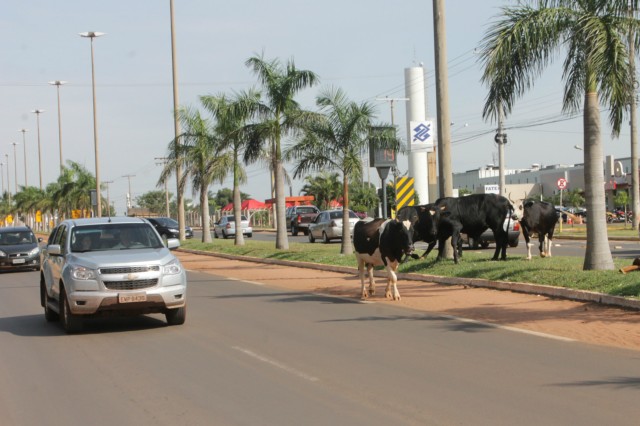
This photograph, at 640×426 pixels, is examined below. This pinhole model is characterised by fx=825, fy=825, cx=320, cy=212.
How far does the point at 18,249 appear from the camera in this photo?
30219 millimetres

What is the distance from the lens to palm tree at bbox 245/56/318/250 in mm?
30359

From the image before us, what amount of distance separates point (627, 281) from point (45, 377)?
997 cm

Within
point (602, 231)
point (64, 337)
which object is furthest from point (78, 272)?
point (602, 231)

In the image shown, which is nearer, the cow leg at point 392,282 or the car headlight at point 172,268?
the car headlight at point 172,268

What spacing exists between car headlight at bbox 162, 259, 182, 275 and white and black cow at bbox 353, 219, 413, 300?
15.2ft

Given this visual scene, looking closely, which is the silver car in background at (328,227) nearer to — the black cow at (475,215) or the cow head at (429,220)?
the black cow at (475,215)

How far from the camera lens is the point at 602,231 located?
1627 centimetres

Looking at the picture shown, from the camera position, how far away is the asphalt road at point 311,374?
24.8 ft

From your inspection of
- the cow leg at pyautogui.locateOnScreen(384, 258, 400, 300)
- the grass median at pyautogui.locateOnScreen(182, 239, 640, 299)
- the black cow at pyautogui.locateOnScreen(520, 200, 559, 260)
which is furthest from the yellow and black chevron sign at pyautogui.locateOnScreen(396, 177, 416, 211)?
the cow leg at pyautogui.locateOnScreen(384, 258, 400, 300)

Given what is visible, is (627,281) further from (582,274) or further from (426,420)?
(426,420)

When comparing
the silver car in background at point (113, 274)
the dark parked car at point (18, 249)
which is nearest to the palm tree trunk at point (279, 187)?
the dark parked car at point (18, 249)

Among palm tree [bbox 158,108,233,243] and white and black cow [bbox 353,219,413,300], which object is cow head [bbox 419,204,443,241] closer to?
white and black cow [bbox 353,219,413,300]

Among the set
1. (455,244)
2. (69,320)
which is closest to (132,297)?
(69,320)

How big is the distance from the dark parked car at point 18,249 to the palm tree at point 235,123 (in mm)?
8666
